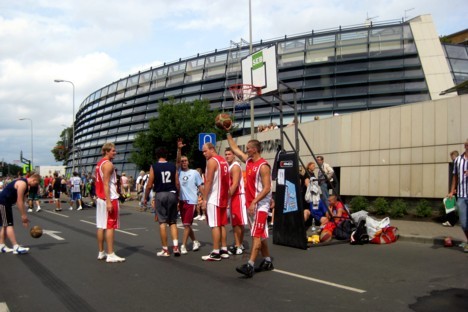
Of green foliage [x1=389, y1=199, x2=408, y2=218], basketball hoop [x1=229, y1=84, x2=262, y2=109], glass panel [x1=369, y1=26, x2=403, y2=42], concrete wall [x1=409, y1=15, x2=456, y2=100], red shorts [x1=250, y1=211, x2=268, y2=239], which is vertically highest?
glass panel [x1=369, y1=26, x2=403, y2=42]

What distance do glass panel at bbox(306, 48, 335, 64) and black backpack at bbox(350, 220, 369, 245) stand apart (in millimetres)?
35496

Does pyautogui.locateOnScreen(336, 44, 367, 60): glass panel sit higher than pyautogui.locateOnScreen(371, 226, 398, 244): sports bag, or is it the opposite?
pyautogui.locateOnScreen(336, 44, 367, 60): glass panel

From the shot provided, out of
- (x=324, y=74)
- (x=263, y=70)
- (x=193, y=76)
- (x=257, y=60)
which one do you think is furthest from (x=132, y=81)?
(x=263, y=70)

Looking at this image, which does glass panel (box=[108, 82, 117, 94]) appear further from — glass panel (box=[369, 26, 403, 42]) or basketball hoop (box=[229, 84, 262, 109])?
basketball hoop (box=[229, 84, 262, 109])

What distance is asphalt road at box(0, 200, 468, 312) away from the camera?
500cm

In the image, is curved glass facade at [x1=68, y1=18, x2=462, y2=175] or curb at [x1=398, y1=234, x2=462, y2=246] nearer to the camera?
curb at [x1=398, y1=234, x2=462, y2=246]

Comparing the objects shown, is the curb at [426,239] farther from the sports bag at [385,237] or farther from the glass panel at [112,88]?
the glass panel at [112,88]

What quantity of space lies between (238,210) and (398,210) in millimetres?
8265

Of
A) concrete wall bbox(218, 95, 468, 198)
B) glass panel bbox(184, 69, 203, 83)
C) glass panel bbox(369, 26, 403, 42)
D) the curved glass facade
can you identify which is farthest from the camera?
glass panel bbox(184, 69, 203, 83)

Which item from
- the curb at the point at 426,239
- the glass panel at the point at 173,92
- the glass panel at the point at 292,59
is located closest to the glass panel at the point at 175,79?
the glass panel at the point at 173,92

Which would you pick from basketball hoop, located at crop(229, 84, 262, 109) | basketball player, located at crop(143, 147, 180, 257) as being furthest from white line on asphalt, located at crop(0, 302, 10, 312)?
Answer: basketball hoop, located at crop(229, 84, 262, 109)

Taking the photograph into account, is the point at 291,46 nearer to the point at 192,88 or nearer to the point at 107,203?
the point at 192,88

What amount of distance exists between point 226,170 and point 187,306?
3.13 metres

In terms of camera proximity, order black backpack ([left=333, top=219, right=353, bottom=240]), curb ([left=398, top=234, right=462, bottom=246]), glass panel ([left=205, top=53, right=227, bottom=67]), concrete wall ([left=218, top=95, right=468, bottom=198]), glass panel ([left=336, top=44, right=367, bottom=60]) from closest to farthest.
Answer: curb ([left=398, top=234, right=462, bottom=246]), black backpack ([left=333, top=219, right=353, bottom=240]), concrete wall ([left=218, top=95, right=468, bottom=198]), glass panel ([left=336, top=44, right=367, bottom=60]), glass panel ([left=205, top=53, right=227, bottom=67])
